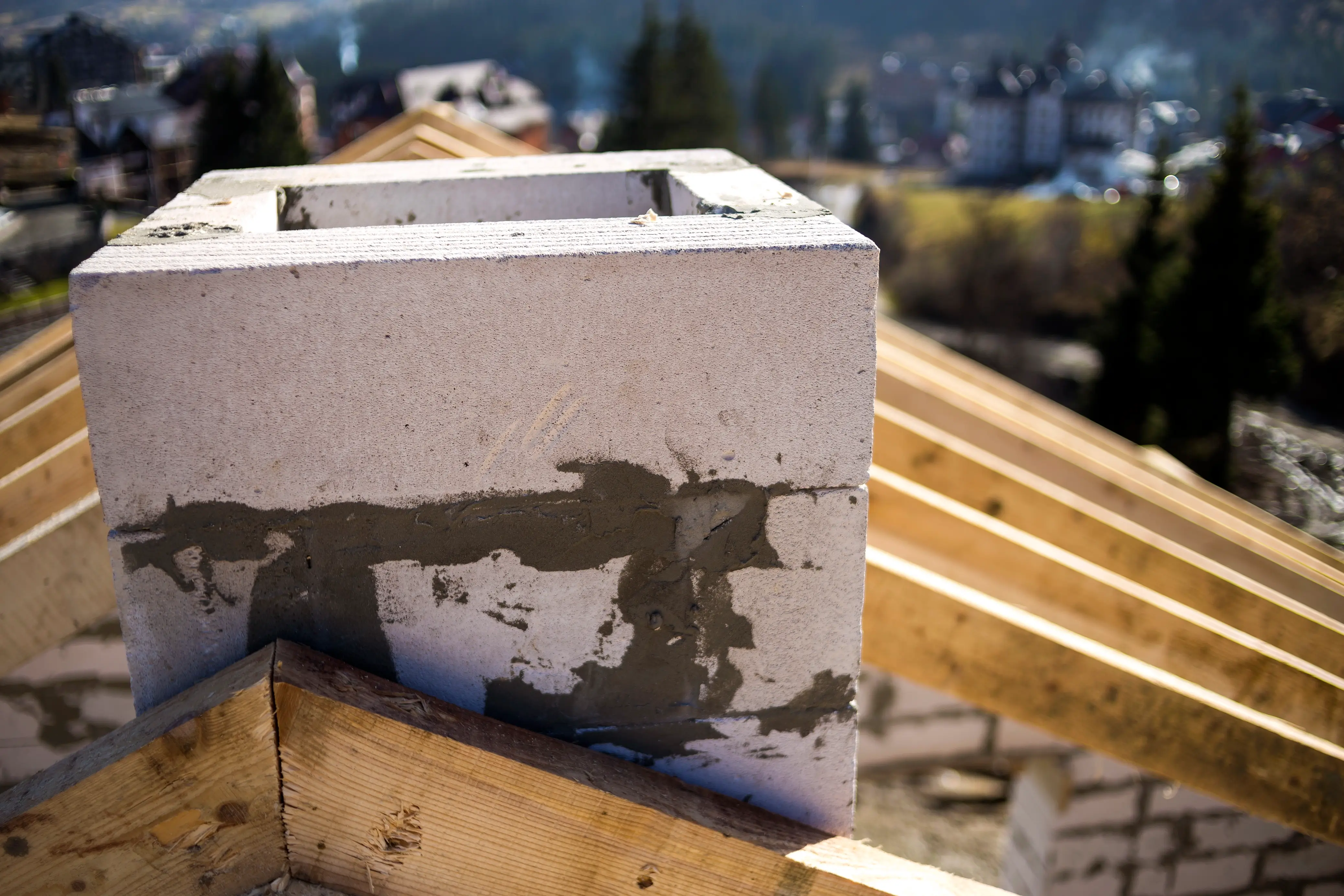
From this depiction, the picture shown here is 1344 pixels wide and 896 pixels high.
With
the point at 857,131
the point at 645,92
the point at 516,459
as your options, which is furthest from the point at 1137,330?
the point at 857,131

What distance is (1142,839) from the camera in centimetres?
A: 356

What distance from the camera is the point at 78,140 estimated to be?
7832 mm

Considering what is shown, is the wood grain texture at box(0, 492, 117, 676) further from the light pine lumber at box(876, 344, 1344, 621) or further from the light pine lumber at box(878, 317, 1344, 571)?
the light pine lumber at box(878, 317, 1344, 571)

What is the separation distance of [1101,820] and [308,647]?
10.8 ft

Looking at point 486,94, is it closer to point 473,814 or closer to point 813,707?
point 813,707

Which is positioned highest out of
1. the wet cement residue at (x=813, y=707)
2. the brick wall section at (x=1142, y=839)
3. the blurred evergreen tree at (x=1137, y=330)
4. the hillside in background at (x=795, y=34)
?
the hillside in background at (x=795, y=34)

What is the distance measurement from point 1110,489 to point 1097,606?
1.32 metres

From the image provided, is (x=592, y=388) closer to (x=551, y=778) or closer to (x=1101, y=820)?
(x=551, y=778)

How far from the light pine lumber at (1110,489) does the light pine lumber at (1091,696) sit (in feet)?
4.50

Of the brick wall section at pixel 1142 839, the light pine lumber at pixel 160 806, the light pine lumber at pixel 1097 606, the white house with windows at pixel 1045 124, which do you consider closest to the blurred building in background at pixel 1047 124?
the white house with windows at pixel 1045 124

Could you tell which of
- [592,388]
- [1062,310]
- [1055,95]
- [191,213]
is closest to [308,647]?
[592,388]

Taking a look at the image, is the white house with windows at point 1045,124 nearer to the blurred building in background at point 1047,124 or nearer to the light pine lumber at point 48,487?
the blurred building in background at point 1047,124

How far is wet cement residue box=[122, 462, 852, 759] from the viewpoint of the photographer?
143 centimetres

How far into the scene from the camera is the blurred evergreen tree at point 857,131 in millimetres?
46094
